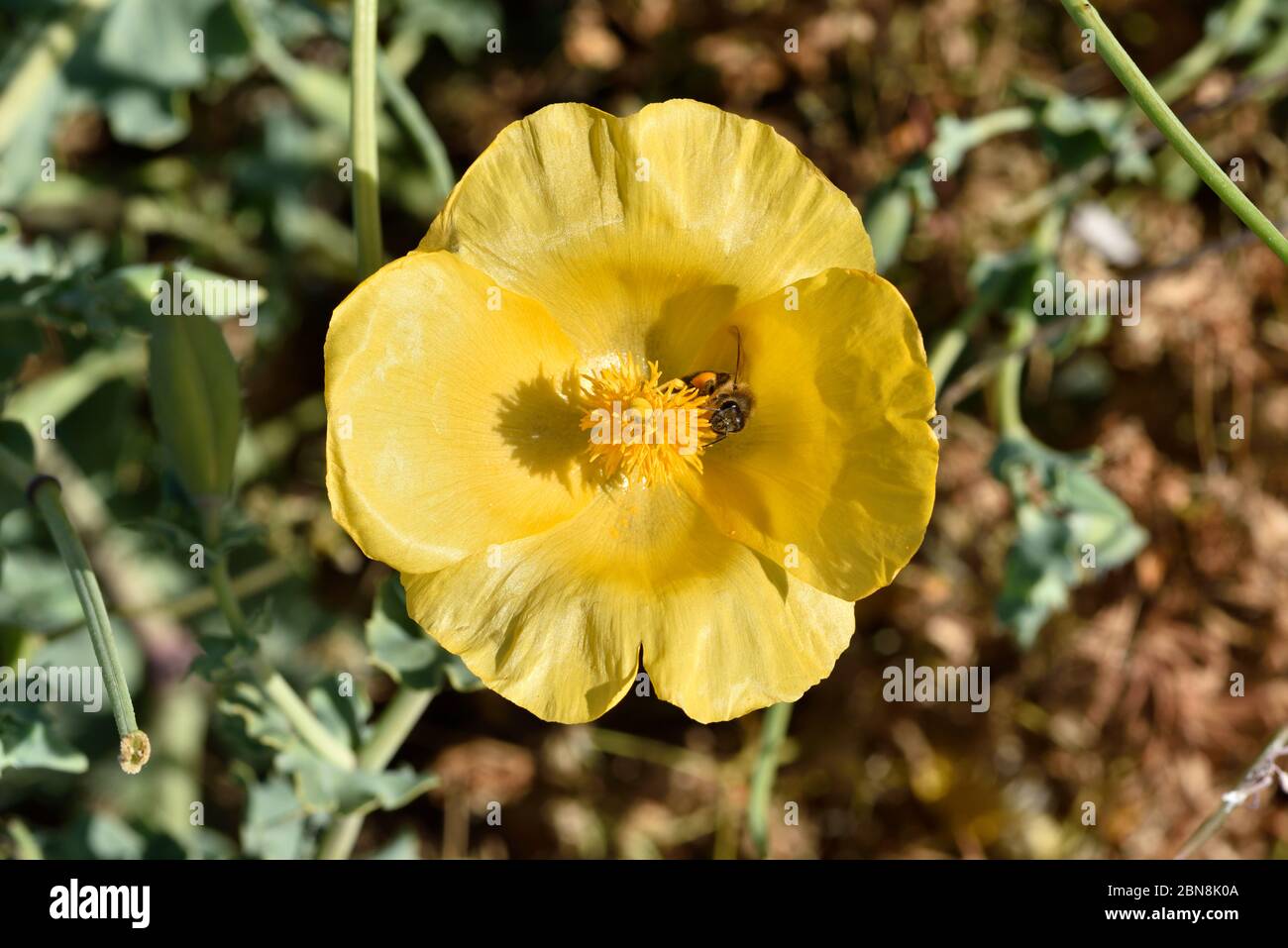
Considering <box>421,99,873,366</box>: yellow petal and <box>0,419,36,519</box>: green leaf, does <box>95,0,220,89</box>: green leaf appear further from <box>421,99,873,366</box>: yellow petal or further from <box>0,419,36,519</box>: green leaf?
<box>421,99,873,366</box>: yellow petal

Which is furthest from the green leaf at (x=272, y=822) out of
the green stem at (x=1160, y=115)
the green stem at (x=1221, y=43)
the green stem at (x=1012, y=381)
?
the green stem at (x=1221, y=43)

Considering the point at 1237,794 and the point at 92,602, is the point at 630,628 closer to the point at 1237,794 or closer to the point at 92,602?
the point at 92,602

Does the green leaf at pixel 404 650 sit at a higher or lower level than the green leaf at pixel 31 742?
higher

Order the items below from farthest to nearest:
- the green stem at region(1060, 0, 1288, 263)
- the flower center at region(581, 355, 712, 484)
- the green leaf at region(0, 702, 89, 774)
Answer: the green leaf at region(0, 702, 89, 774), the flower center at region(581, 355, 712, 484), the green stem at region(1060, 0, 1288, 263)

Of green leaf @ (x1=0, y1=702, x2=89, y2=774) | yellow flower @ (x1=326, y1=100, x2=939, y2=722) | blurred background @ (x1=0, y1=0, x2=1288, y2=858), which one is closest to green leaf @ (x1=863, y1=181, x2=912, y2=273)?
blurred background @ (x1=0, y1=0, x2=1288, y2=858)

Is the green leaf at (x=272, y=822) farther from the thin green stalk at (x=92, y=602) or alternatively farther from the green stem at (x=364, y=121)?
the green stem at (x=364, y=121)

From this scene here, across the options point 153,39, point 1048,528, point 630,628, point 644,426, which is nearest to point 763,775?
point 1048,528
